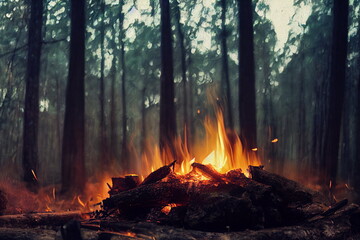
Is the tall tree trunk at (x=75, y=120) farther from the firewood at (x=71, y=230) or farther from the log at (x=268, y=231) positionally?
the firewood at (x=71, y=230)

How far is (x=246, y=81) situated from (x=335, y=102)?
3.15 meters

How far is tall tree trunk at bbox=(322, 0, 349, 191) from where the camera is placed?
10.8 meters

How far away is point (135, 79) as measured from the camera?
26.3 meters

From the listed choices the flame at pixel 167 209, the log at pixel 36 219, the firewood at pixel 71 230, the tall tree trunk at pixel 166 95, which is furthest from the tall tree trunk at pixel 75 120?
the firewood at pixel 71 230

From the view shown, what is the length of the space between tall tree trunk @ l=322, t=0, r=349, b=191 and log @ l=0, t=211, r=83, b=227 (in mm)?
8217

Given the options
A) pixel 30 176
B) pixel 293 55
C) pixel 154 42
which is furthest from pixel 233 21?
pixel 30 176

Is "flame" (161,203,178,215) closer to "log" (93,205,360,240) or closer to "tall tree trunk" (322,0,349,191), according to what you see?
"log" (93,205,360,240)

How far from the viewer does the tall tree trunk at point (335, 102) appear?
10.8 meters

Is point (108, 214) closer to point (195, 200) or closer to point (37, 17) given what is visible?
point (195, 200)

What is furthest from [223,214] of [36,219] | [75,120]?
[75,120]

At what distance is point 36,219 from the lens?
5469 mm

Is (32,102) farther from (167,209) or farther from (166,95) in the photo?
(167,209)

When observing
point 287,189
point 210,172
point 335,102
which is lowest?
point 287,189

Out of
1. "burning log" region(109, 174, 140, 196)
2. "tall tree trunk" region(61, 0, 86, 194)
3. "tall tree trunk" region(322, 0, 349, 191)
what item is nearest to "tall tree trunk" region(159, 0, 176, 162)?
"tall tree trunk" region(61, 0, 86, 194)
